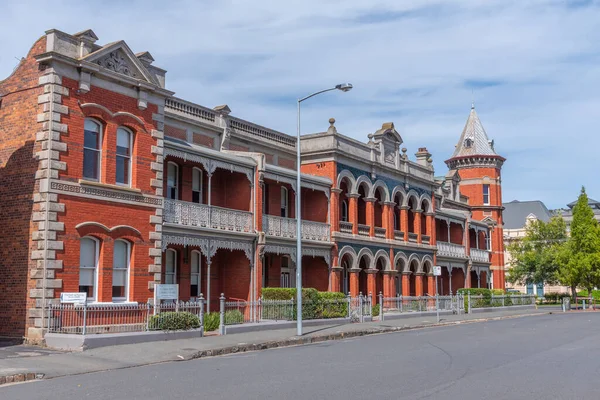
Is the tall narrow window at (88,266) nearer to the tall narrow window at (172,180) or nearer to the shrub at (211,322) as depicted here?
the shrub at (211,322)

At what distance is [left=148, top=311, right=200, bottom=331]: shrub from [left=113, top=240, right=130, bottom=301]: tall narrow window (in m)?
1.54

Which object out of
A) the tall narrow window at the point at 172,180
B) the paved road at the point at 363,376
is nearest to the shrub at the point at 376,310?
the tall narrow window at the point at 172,180

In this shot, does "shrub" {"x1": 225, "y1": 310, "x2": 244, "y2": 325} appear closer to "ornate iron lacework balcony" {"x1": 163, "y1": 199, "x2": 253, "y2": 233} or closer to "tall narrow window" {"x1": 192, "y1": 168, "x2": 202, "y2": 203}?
"ornate iron lacework balcony" {"x1": 163, "y1": 199, "x2": 253, "y2": 233}

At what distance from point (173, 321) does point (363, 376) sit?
898 cm

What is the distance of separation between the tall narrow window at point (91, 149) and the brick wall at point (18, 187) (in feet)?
4.78

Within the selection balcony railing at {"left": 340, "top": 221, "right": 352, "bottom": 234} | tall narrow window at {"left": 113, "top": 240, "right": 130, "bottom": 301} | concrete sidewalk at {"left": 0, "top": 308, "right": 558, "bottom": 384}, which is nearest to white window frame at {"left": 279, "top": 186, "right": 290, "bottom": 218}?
balcony railing at {"left": 340, "top": 221, "right": 352, "bottom": 234}

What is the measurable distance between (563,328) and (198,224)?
14.7m

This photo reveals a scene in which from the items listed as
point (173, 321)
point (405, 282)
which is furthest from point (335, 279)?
point (173, 321)

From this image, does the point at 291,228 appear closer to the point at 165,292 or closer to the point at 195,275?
the point at 195,275

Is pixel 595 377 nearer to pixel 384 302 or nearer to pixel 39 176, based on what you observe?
pixel 39 176

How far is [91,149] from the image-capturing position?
2062cm

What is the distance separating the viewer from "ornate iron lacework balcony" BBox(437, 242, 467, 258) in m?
45.7

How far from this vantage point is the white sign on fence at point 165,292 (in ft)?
69.3

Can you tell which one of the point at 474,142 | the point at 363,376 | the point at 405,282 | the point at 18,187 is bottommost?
the point at 363,376
